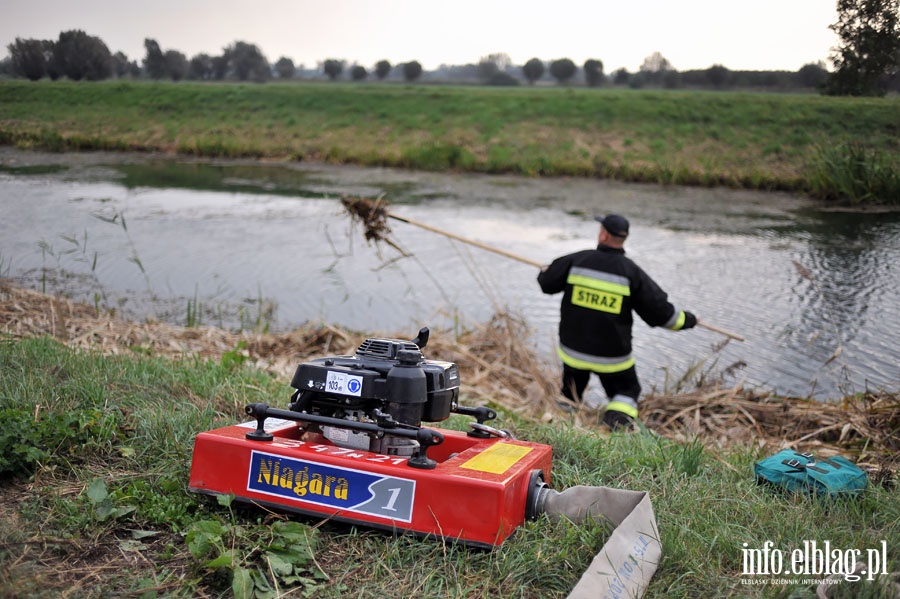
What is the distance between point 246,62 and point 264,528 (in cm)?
635

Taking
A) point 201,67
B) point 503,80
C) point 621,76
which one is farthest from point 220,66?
point 503,80

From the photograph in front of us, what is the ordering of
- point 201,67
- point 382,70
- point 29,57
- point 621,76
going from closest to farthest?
1. point 29,57
2. point 201,67
3. point 621,76
4. point 382,70

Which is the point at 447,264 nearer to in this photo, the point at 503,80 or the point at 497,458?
the point at 497,458

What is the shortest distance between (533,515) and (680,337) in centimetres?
499

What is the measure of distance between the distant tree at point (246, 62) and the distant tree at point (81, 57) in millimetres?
1570

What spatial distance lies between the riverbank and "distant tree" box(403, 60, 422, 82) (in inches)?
1145

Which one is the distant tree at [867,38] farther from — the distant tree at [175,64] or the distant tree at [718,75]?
the distant tree at [175,64]

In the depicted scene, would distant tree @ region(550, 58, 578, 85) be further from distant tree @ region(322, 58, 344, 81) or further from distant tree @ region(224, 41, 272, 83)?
distant tree @ region(224, 41, 272, 83)

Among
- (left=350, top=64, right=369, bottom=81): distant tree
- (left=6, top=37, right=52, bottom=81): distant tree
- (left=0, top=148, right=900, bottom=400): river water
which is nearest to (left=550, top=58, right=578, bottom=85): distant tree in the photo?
(left=350, top=64, right=369, bottom=81): distant tree

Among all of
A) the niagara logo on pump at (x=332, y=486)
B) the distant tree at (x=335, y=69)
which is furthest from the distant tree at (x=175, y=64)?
the distant tree at (x=335, y=69)

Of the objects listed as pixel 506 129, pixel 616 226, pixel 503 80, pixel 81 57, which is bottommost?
pixel 616 226

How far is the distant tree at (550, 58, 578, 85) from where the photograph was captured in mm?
33062

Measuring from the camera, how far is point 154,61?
22.8ft

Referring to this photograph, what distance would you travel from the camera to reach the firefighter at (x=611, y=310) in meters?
5.91
